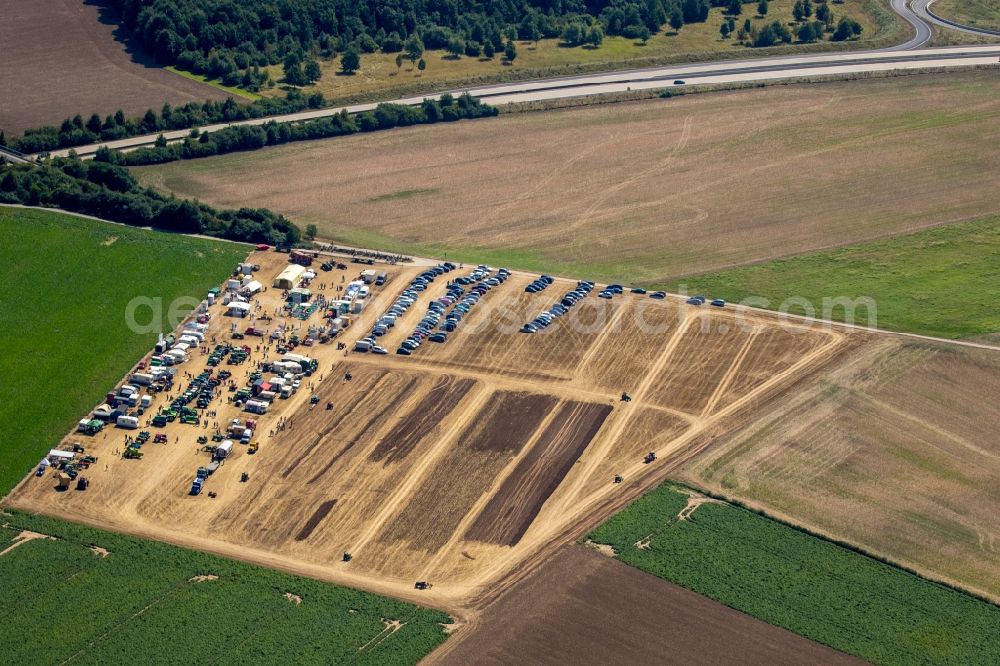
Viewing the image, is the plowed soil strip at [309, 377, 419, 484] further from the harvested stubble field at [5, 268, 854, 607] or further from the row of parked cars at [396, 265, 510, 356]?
the row of parked cars at [396, 265, 510, 356]

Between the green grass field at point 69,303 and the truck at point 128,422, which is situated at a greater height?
the green grass field at point 69,303

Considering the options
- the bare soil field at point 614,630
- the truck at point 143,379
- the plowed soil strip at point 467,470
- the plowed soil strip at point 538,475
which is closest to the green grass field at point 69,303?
the truck at point 143,379

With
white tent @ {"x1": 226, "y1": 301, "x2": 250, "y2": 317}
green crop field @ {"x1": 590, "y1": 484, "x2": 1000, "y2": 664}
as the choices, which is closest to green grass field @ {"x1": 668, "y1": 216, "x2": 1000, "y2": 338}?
green crop field @ {"x1": 590, "y1": 484, "x2": 1000, "y2": 664}

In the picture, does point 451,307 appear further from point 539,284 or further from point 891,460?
point 891,460

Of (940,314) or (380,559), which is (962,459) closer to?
(940,314)

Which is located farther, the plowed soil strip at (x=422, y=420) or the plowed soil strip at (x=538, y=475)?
the plowed soil strip at (x=422, y=420)

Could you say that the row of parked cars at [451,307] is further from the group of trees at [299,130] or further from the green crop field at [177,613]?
the group of trees at [299,130]

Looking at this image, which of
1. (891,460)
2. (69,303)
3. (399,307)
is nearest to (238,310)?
(399,307)
